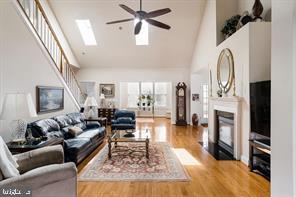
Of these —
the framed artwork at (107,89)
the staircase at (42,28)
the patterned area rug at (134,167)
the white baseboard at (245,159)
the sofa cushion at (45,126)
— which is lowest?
the patterned area rug at (134,167)

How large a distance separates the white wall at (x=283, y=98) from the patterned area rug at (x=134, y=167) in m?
1.67

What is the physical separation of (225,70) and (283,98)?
3480 mm

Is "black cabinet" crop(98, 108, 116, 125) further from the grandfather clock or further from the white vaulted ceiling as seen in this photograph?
the grandfather clock

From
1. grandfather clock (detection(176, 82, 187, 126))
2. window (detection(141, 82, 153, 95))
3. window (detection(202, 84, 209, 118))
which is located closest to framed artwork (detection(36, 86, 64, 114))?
Result: grandfather clock (detection(176, 82, 187, 126))

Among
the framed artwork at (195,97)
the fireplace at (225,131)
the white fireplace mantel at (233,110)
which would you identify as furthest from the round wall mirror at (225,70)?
the framed artwork at (195,97)

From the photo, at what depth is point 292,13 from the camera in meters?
1.82

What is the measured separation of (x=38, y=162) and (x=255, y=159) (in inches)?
142

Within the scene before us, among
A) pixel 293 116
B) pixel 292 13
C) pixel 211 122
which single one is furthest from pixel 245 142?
pixel 292 13

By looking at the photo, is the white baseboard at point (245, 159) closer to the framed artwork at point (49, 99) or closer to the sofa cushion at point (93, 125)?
the sofa cushion at point (93, 125)

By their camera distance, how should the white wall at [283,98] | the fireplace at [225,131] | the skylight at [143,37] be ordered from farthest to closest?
the skylight at [143,37]
the fireplace at [225,131]
the white wall at [283,98]

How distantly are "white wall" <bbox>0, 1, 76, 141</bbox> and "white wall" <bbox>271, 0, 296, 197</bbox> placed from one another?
3866 millimetres

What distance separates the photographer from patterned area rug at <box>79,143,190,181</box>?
3467 mm

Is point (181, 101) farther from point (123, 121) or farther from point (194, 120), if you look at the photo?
point (123, 121)

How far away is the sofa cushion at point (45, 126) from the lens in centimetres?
399
